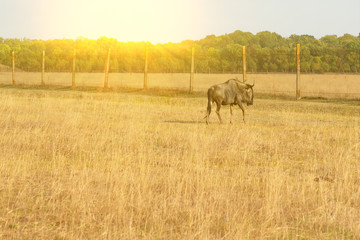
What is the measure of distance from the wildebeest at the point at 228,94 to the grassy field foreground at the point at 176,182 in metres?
1.00

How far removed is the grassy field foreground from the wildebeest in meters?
1.00

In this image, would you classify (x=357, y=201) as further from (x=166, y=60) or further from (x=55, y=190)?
(x=166, y=60)

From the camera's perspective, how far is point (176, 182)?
19.4ft

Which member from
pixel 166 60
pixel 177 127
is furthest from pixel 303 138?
pixel 166 60

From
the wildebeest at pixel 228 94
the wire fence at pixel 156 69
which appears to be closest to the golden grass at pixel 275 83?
the wire fence at pixel 156 69

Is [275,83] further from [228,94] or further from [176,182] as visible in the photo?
[176,182]

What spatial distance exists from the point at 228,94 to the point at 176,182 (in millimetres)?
6426

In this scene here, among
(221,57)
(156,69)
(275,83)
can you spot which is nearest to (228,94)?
(275,83)

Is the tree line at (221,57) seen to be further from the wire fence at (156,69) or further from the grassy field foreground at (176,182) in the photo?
the grassy field foreground at (176,182)

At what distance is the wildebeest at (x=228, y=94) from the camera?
466 inches

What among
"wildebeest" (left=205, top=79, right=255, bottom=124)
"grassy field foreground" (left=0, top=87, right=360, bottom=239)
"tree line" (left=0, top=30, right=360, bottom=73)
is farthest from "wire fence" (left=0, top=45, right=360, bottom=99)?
"grassy field foreground" (left=0, top=87, right=360, bottom=239)

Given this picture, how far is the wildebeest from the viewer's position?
11.8m

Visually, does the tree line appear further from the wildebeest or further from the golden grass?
the wildebeest

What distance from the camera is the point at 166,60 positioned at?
5484 centimetres
